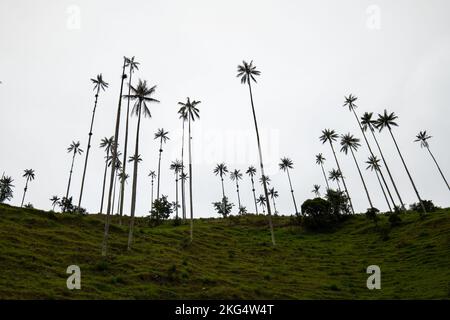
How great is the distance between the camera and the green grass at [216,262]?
90.4ft

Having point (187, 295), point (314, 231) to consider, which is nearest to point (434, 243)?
point (314, 231)

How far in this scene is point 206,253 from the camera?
4906 centimetres

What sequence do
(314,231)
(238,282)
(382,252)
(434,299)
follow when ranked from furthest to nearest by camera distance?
(314,231), (382,252), (238,282), (434,299)

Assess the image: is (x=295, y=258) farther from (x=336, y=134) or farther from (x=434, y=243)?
(x=336, y=134)

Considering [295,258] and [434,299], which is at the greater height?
[295,258]

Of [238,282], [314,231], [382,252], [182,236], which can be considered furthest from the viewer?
[314,231]

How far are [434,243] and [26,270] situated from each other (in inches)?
1917

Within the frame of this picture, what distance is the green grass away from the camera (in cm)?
2756

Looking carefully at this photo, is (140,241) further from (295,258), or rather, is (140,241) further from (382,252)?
(382,252)

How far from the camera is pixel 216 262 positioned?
43625 millimetres
